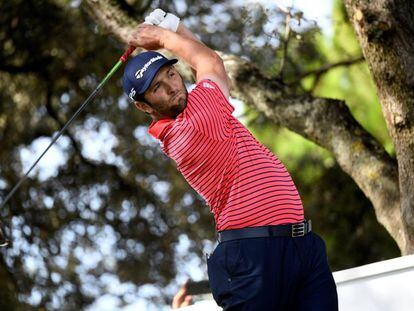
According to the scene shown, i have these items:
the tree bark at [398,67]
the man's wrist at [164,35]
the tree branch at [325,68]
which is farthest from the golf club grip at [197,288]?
the tree branch at [325,68]

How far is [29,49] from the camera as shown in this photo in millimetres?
8430

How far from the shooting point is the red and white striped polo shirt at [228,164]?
3.00m

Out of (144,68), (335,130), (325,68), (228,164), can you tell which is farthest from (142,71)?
(325,68)

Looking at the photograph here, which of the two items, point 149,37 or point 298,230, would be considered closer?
point 298,230

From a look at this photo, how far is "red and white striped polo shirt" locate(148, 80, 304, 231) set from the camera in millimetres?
2996

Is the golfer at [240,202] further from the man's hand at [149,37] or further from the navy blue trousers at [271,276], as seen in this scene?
the man's hand at [149,37]

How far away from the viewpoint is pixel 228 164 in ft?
9.91

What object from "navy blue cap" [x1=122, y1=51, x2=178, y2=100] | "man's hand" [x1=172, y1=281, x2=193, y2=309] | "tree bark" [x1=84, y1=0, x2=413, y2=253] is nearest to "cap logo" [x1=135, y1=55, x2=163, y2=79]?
"navy blue cap" [x1=122, y1=51, x2=178, y2=100]

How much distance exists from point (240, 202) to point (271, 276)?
24 cm

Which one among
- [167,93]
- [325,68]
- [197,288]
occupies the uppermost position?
[167,93]

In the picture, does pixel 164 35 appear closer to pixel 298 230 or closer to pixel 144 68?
pixel 144 68

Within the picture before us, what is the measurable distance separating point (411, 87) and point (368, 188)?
74 cm

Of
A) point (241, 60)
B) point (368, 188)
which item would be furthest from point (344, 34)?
point (368, 188)

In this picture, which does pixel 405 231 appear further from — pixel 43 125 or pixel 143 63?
pixel 43 125
